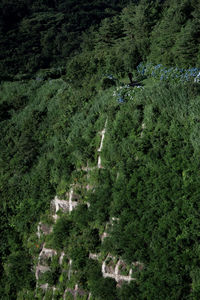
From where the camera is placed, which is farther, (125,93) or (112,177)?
(125,93)

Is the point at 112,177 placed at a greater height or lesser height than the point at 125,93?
lesser

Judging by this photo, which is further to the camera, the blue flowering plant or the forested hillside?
the blue flowering plant

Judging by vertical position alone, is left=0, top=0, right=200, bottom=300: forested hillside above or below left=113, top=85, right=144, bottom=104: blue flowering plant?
below

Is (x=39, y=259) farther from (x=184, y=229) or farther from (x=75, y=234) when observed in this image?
(x=184, y=229)

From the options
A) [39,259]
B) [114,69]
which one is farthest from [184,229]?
[114,69]

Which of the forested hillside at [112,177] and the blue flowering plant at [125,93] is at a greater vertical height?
the blue flowering plant at [125,93]

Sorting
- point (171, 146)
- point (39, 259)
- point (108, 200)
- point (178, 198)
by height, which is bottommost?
point (39, 259)

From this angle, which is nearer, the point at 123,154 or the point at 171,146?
the point at 171,146

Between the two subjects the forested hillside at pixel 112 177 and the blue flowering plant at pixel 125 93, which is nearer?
the forested hillside at pixel 112 177
